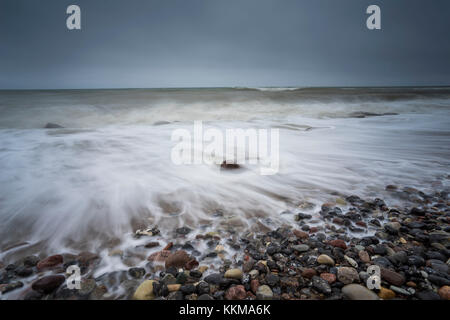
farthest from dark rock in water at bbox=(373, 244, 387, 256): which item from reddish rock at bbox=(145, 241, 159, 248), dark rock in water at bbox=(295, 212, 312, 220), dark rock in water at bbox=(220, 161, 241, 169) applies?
dark rock in water at bbox=(220, 161, 241, 169)

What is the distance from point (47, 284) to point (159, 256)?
2.26 feet

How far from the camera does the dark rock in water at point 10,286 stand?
136 centimetres

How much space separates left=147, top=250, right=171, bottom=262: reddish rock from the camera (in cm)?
161

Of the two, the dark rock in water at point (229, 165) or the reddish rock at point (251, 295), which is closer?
the reddish rock at point (251, 295)

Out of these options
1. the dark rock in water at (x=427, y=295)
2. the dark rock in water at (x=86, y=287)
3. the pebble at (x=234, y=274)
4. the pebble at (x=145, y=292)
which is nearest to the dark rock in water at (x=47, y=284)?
the dark rock in water at (x=86, y=287)

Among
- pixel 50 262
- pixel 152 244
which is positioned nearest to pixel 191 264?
pixel 152 244

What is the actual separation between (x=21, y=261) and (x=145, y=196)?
1.25 m

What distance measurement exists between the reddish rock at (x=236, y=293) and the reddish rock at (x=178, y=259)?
1.30ft

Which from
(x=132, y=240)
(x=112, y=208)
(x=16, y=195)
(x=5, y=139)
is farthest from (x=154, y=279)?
(x=5, y=139)

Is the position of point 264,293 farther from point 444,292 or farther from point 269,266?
point 444,292

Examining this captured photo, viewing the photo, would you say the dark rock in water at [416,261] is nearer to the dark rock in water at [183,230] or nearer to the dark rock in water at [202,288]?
the dark rock in water at [202,288]

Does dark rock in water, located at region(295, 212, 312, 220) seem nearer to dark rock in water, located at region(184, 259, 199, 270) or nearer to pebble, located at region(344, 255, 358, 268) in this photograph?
pebble, located at region(344, 255, 358, 268)
